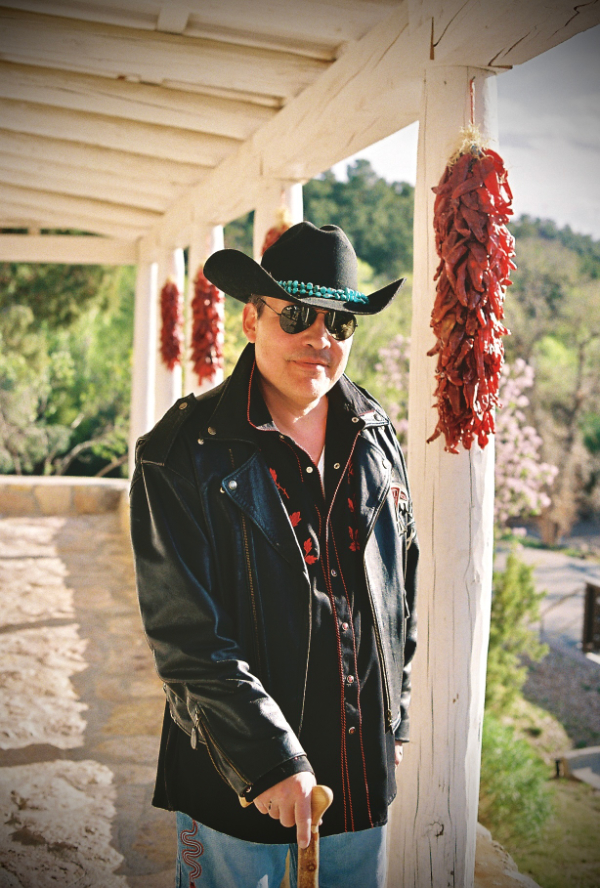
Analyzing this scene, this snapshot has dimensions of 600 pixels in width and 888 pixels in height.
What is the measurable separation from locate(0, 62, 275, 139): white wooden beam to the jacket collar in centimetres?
204

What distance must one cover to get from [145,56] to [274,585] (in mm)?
2220

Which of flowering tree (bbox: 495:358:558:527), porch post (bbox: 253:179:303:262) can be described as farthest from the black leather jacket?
flowering tree (bbox: 495:358:558:527)

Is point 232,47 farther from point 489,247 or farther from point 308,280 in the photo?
point 308,280

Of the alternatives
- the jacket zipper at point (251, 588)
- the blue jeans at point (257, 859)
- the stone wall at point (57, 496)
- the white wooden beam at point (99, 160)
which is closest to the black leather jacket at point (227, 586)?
the jacket zipper at point (251, 588)

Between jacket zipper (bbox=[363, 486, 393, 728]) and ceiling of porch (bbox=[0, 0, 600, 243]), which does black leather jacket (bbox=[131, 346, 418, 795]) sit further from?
ceiling of porch (bbox=[0, 0, 600, 243])

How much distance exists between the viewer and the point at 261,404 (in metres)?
1.54

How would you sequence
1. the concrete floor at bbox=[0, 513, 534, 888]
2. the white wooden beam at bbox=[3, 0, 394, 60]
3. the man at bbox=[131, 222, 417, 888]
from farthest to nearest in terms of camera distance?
the concrete floor at bbox=[0, 513, 534, 888] < the white wooden beam at bbox=[3, 0, 394, 60] < the man at bbox=[131, 222, 417, 888]

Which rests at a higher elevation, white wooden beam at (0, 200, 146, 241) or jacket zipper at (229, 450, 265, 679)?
white wooden beam at (0, 200, 146, 241)

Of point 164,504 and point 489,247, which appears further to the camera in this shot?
point 489,247

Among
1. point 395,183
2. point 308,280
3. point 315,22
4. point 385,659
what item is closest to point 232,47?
point 315,22

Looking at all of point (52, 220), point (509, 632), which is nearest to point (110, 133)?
point (52, 220)

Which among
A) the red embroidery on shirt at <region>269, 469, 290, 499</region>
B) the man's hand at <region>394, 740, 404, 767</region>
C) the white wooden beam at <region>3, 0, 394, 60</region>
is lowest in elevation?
the man's hand at <region>394, 740, 404, 767</region>

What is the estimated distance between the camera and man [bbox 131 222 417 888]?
1348 mm

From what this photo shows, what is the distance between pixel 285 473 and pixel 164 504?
0.25 metres
